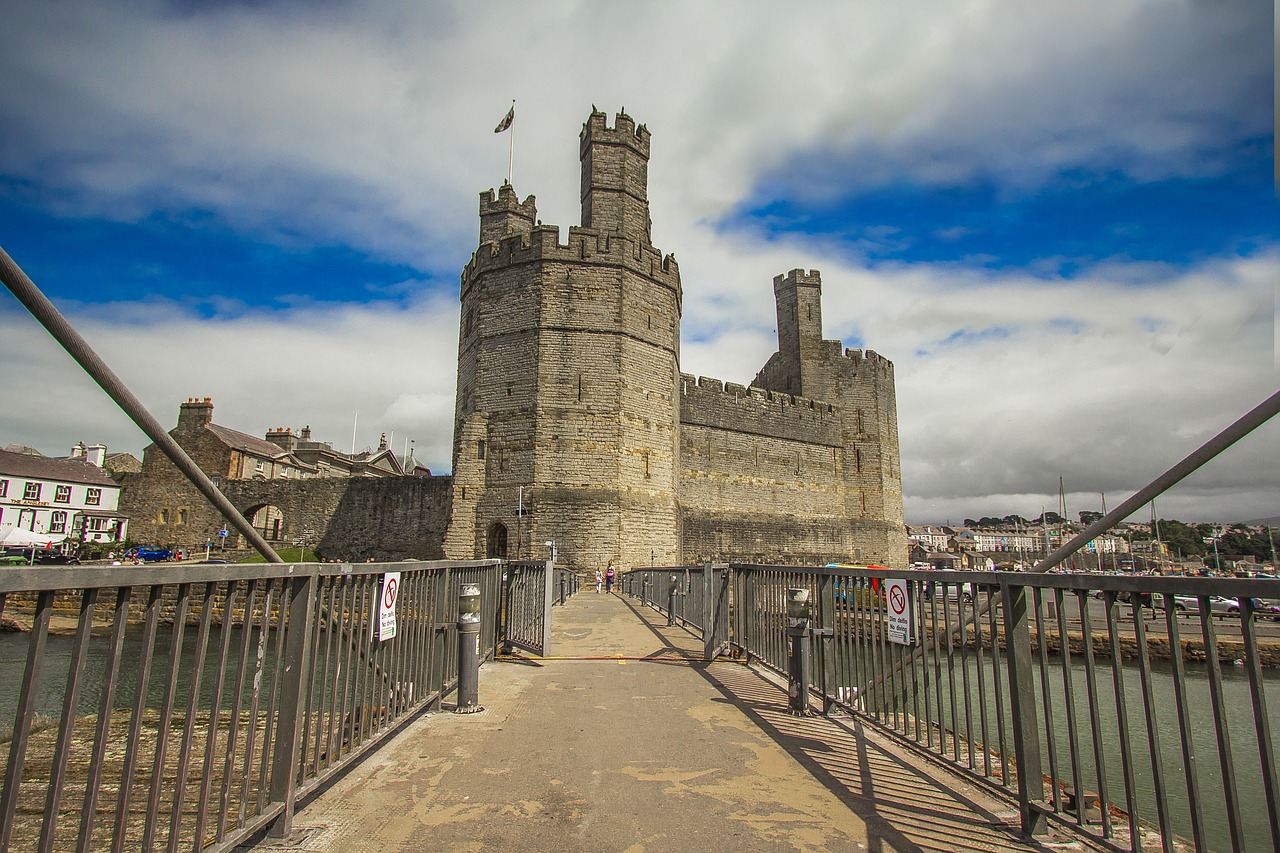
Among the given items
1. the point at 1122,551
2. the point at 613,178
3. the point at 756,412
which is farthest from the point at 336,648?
the point at 1122,551

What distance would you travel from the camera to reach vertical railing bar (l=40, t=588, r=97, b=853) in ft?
5.19

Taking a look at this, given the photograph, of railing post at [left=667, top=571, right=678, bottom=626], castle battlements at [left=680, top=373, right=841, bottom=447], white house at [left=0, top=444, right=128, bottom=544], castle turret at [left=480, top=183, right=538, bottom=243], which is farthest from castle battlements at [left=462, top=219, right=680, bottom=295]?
white house at [left=0, top=444, right=128, bottom=544]

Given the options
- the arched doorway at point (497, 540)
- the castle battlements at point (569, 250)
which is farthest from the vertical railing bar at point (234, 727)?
the castle battlements at point (569, 250)

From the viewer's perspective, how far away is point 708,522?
2822cm

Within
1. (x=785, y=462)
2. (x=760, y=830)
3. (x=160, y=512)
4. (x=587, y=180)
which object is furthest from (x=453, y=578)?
(x=160, y=512)

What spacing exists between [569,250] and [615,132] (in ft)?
14.7

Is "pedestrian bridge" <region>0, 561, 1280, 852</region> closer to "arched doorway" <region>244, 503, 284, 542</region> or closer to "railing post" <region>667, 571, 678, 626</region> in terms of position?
"railing post" <region>667, 571, 678, 626</region>

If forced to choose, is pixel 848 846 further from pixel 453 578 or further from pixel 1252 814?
pixel 1252 814

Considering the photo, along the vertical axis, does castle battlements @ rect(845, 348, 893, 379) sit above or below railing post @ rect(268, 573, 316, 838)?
above

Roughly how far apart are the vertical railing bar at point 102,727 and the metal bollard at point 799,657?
A: 401cm

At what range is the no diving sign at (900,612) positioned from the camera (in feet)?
12.7

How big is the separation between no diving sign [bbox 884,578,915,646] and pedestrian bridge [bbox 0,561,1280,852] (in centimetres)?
2

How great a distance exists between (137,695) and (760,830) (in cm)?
237

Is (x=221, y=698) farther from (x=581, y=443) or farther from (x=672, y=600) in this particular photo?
(x=581, y=443)
